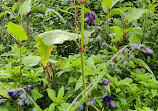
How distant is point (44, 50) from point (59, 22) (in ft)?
7.85

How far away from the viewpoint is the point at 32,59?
1.14 m

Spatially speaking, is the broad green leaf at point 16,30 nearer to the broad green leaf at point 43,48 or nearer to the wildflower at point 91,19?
the broad green leaf at point 43,48

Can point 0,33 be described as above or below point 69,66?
above

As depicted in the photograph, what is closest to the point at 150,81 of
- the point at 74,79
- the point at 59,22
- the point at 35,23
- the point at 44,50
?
the point at 74,79

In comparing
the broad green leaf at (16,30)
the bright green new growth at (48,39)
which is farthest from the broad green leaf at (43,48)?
A: the broad green leaf at (16,30)

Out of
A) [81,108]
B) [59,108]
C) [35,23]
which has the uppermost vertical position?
[35,23]

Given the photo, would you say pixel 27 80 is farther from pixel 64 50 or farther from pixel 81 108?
pixel 64 50

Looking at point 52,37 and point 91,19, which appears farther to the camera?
point 91,19

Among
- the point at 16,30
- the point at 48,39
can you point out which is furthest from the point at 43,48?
the point at 16,30

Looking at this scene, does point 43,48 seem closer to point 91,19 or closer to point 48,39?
point 48,39

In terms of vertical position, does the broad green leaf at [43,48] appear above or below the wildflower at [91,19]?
below

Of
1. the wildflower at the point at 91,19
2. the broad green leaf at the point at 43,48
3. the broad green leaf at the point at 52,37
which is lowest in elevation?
the broad green leaf at the point at 43,48

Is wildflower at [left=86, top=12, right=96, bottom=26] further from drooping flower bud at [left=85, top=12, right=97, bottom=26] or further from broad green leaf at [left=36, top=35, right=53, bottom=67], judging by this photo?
broad green leaf at [left=36, top=35, right=53, bottom=67]

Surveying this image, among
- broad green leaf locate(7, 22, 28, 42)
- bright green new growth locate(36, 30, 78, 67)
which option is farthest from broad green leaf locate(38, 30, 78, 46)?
broad green leaf locate(7, 22, 28, 42)
